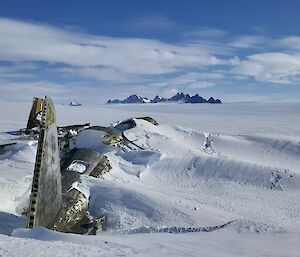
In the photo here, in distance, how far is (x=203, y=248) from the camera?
475cm

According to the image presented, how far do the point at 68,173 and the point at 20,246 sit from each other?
5.25 m

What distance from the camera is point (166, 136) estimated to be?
13.3m

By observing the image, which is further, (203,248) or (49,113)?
(49,113)

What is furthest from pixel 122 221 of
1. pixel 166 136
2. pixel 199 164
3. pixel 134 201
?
pixel 166 136

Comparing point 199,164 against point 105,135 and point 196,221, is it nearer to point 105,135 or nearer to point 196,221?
point 105,135

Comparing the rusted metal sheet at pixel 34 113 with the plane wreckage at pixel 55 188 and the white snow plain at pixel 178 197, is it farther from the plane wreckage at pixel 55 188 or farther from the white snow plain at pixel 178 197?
the plane wreckage at pixel 55 188

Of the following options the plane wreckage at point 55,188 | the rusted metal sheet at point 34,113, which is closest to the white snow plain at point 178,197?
the plane wreckage at point 55,188

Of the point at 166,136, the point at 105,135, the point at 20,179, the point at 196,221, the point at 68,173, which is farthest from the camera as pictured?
the point at 166,136

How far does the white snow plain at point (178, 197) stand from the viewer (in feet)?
15.1

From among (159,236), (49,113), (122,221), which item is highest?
(49,113)

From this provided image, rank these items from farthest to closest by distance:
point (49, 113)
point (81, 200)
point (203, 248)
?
point (81, 200) < point (49, 113) < point (203, 248)

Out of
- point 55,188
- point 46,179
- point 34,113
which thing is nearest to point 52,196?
point 55,188

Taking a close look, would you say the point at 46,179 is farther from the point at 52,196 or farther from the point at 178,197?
the point at 178,197

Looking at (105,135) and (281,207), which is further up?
(105,135)
